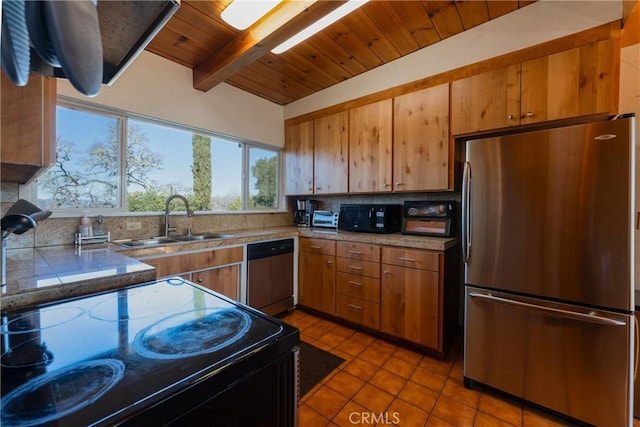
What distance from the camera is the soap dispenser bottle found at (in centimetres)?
192

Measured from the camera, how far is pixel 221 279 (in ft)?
7.65

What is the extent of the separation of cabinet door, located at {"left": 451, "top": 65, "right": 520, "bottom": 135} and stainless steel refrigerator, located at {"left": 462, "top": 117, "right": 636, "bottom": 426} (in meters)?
0.41

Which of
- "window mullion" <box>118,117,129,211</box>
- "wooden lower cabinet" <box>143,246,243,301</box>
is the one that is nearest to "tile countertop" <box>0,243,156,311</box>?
"wooden lower cabinet" <box>143,246,243,301</box>

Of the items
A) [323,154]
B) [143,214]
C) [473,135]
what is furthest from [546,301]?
[143,214]

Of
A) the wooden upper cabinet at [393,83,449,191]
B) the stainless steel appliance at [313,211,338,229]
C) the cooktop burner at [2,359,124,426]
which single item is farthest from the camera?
the stainless steel appliance at [313,211,338,229]

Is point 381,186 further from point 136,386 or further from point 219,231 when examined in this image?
point 136,386

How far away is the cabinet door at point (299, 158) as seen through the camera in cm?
323

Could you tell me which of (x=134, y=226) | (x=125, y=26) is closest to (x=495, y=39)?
(x=125, y=26)

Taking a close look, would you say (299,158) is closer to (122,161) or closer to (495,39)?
(122,161)

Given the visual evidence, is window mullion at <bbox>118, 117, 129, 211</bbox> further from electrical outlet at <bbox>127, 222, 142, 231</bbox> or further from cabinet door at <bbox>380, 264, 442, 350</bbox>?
cabinet door at <bbox>380, 264, 442, 350</bbox>

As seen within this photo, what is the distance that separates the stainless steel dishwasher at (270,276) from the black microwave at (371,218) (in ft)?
2.17

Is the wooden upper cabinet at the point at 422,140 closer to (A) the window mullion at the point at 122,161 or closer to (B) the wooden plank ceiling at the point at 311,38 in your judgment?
(B) the wooden plank ceiling at the point at 311,38

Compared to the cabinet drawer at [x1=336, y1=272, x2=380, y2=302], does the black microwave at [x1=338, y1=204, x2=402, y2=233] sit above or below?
above

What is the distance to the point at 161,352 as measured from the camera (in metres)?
0.62
